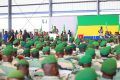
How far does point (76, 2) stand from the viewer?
2923 cm

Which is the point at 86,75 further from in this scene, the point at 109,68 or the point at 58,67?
the point at 58,67

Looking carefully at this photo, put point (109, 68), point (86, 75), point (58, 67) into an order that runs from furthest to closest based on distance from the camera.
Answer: point (58, 67)
point (109, 68)
point (86, 75)

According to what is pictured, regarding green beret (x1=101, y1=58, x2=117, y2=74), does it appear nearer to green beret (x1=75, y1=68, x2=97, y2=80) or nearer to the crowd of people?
the crowd of people

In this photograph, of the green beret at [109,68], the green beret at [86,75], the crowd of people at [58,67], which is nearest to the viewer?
the green beret at [86,75]

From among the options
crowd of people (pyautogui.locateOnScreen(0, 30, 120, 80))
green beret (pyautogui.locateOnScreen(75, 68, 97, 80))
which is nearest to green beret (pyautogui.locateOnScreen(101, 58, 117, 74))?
crowd of people (pyautogui.locateOnScreen(0, 30, 120, 80))

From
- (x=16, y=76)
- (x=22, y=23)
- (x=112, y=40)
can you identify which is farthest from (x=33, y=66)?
(x=22, y=23)

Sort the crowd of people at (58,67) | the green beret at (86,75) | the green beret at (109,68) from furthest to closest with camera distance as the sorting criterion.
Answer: the green beret at (109,68), the crowd of people at (58,67), the green beret at (86,75)

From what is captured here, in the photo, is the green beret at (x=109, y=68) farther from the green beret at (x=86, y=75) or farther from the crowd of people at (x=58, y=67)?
the green beret at (x=86, y=75)

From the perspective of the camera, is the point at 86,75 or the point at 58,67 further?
the point at 58,67

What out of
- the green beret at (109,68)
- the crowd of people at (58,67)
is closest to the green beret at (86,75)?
the crowd of people at (58,67)

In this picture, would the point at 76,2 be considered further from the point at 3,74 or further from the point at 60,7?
the point at 3,74

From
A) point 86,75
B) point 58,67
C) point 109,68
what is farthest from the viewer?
point 58,67

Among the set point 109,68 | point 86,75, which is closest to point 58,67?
point 109,68

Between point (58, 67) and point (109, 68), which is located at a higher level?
point (109, 68)
